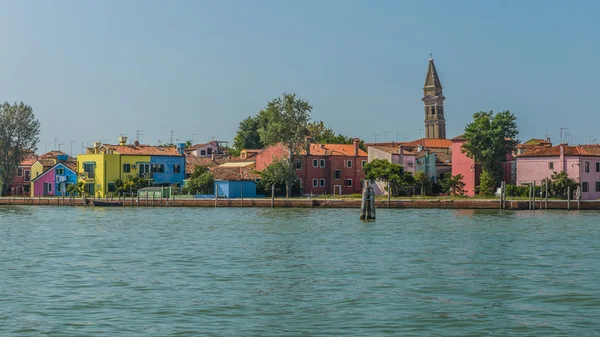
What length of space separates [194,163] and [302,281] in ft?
218

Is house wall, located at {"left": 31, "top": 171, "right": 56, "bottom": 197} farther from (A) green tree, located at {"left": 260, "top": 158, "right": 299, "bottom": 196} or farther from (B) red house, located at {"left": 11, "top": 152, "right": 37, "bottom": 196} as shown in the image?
(A) green tree, located at {"left": 260, "top": 158, "right": 299, "bottom": 196}

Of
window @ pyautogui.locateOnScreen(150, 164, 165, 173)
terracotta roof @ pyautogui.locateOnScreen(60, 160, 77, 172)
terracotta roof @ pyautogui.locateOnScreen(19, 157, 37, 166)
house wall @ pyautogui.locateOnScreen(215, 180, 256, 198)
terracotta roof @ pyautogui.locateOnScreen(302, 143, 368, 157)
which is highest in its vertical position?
terracotta roof @ pyautogui.locateOnScreen(302, 143, 368, 157)

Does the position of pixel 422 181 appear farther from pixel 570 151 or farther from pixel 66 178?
pixel 66 178

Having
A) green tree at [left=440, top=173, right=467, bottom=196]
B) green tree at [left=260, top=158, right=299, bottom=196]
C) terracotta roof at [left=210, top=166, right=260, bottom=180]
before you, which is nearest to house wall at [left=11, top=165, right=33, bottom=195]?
terracotta roof at [left=210, top=166, right=260, bottom=180]

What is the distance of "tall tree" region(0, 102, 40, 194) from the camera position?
89.2 metres

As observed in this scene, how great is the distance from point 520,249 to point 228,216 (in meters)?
28.1

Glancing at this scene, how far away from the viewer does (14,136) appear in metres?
90.9

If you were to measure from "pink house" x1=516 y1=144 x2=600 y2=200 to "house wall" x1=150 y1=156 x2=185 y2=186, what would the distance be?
30.5 metres

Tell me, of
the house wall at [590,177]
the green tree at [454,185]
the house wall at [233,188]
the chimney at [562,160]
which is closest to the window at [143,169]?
the house wall at [233,188]

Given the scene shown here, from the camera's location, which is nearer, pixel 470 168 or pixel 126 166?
pixel 470 168

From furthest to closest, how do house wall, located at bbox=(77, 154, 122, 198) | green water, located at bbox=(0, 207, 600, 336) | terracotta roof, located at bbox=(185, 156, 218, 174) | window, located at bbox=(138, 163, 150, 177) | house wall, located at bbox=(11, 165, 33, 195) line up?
house wall, located at bbox=(11, 165, 33, 195), terracotta roof, located at bbox=(185, 156, 218, 174), window, located at bbox=(138, 163, 150, 177), house wall, located at bbox=(77, 154, 122, 198), green water, located at bbox=(0, 207, 600, 336)

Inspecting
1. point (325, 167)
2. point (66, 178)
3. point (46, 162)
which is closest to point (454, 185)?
point (325, 167)

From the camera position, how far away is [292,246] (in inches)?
1464

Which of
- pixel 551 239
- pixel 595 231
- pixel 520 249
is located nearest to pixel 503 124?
pixel 595 231
